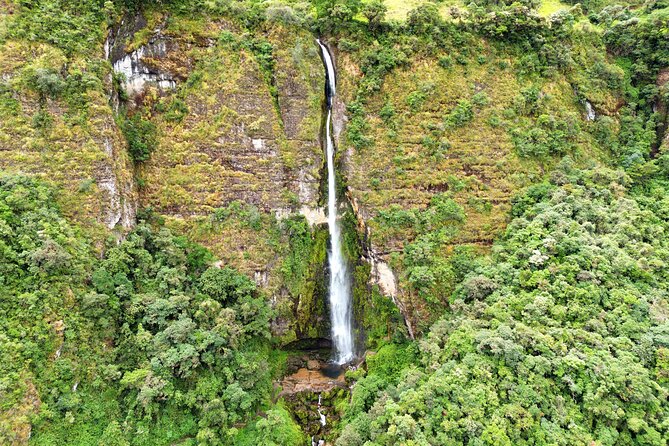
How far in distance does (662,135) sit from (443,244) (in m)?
12.9

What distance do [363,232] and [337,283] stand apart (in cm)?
314

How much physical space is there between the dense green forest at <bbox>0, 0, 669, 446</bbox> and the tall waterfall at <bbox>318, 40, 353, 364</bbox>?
0.65m

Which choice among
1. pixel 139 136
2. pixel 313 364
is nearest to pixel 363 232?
pixel 313 364

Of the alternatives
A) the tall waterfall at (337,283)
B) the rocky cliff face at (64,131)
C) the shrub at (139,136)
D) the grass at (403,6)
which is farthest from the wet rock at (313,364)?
the grass at (403,6)

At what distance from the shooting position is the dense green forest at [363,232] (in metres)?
13.8

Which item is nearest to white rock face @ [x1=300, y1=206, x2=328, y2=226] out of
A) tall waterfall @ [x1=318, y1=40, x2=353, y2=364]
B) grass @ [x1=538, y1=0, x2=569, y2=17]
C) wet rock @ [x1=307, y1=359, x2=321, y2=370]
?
tall waterfall @ [x1=318, y1=40, x2=353, y2=364]

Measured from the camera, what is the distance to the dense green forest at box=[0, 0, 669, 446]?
1377 cm

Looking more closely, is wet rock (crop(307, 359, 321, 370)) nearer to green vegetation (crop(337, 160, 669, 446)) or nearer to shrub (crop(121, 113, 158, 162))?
green vegetation (crop(337, 160, 669, 446))

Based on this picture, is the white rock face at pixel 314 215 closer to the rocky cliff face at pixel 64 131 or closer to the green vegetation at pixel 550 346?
the green vegetation at pixel 550 346

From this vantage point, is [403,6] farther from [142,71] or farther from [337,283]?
[337,283]

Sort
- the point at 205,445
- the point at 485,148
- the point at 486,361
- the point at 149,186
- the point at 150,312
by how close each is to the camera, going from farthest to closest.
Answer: the point at 485,148
the point at 149,186
the point at 150,312
the point at 205,445
the point at 486,361

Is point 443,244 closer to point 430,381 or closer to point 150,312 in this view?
point 430,381

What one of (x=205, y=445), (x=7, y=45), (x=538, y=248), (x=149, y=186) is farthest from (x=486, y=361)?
(x=7, y=45)

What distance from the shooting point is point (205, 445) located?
A: 1509cm
